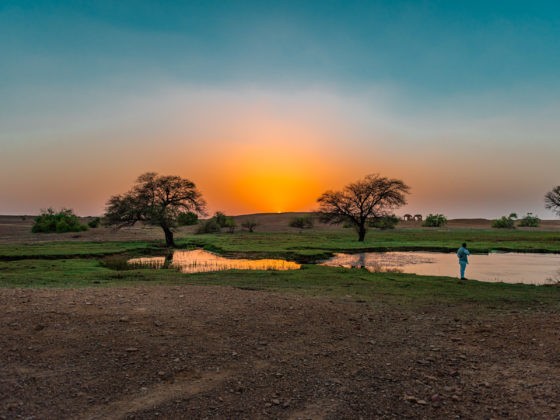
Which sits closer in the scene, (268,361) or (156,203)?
(268,361)

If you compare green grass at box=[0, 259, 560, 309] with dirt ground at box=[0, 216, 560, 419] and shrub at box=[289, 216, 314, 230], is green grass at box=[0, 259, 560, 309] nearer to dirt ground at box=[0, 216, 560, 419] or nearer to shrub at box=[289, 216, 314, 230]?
dirt ground at box=[0, 216, 560, 419]

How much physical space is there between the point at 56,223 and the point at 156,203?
3675 centimetres

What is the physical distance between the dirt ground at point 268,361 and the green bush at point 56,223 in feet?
223

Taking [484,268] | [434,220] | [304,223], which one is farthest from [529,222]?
[484,268]

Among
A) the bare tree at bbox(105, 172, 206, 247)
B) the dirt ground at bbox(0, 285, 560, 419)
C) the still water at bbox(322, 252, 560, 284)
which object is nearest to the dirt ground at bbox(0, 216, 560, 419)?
the dirt ground at bbox(0, 285, 560, 419)

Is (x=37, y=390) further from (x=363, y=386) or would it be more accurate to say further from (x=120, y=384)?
(x=363, y=386)

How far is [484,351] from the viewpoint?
9.00m

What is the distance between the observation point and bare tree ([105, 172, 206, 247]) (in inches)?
1866

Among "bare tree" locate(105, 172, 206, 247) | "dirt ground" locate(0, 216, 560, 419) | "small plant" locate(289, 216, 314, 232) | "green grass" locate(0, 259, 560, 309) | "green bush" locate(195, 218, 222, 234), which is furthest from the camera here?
"small plant" locate(289, 216, 314, 232)

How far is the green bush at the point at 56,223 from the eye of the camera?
7200cm

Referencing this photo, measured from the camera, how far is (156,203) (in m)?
48.4

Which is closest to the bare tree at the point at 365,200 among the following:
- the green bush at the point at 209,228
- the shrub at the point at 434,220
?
the green bush at the point at 209,228

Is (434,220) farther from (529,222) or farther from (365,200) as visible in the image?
(365,200)

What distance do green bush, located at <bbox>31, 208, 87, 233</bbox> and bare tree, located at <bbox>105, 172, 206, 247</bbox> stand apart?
30.2m
